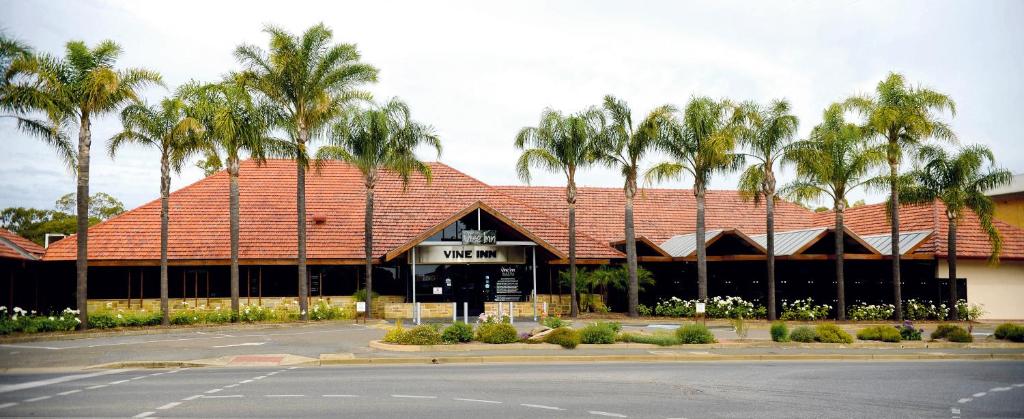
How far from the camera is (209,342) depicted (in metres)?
23.7

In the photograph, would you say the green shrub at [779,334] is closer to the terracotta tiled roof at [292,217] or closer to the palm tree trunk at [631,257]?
the palm tree trunk at [631,257]

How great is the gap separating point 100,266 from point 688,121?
23643 millimetres

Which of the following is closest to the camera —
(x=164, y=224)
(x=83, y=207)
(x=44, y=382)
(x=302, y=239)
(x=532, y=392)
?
(x=532, y=392)

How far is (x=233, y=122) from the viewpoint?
28297mm

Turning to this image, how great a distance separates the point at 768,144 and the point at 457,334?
15.4m

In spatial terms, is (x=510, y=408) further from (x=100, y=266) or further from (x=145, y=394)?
(x=100, y=266)

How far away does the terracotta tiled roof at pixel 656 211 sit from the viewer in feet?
134

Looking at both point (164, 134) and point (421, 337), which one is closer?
point (421, 337)

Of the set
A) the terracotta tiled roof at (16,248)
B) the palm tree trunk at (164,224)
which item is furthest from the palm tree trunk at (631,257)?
the terracotta tiled roof at (16,248)

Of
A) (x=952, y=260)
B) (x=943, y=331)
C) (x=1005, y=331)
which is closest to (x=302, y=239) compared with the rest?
(x=943, y=331)

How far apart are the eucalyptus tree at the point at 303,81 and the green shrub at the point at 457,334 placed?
1078cm

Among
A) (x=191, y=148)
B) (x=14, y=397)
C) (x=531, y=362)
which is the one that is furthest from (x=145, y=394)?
(x=191, y=148)

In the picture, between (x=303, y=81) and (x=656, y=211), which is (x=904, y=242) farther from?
(x=303, y=81)

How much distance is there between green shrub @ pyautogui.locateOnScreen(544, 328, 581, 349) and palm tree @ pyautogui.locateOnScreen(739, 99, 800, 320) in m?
12.7
